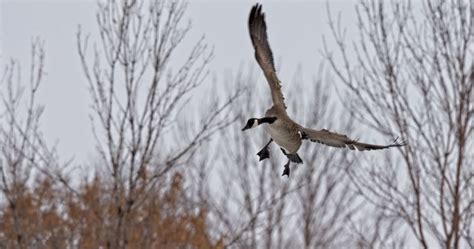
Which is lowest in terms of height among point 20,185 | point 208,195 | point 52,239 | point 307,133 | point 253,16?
point 307,133

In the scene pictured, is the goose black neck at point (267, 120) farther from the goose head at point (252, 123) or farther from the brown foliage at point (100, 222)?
the brown foliage at point (100, 222)

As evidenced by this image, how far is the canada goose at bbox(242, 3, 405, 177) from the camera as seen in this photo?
274 centimetres

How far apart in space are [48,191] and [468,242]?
423cm

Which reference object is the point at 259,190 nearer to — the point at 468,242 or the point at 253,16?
the point at 468,242

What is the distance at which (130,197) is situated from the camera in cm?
676

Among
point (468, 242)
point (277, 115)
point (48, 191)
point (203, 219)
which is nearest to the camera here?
point (277, 115)

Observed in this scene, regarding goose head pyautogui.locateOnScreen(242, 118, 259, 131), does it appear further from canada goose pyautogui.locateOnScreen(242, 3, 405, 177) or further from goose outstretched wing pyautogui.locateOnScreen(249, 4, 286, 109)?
goose outstretched wing pyautogui.locateOnScreen(249, 4, 286, 109)

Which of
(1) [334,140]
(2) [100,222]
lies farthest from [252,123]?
(2) [100,222]

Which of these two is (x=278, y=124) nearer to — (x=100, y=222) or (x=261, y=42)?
(x=261, y=42)

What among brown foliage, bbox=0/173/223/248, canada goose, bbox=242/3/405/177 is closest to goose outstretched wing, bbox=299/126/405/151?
canada goose, bbox=242/3/405/177

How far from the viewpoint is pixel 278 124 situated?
274 cm

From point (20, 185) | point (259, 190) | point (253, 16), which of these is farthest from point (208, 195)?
point (253, 16)

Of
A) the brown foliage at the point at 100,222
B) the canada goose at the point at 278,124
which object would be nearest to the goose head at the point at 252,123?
the canada goose at the point at 278,124

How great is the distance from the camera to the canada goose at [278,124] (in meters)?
2.74
